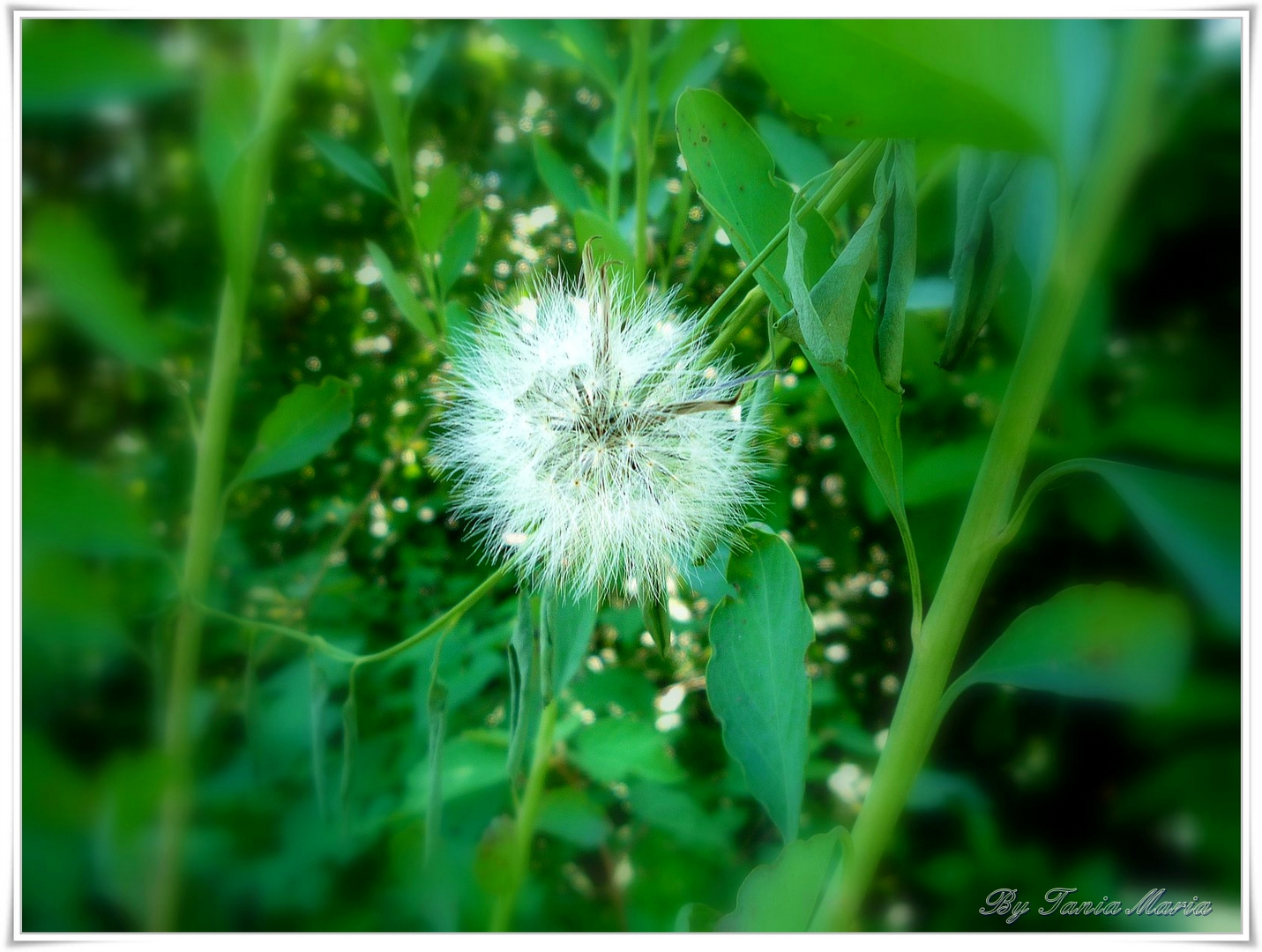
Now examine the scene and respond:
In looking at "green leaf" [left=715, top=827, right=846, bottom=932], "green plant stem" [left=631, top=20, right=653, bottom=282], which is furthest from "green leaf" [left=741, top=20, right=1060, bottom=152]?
"green leaf" [left=715, top=827, right=846, bottom=932]

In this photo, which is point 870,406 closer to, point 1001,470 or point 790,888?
point 1001,470

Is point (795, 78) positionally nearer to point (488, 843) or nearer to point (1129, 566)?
point (1129, 566)

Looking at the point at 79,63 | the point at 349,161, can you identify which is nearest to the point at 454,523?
the point at 349,161

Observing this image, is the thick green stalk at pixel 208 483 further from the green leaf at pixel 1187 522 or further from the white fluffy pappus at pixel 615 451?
the green leaf at pixel 1187 522

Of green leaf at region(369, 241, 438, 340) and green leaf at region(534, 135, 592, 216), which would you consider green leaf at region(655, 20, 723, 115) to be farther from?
green leaf at region(369, 241, 438, 340)
